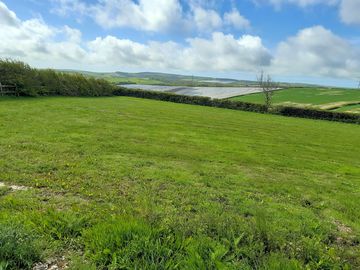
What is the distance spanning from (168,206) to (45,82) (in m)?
30.5

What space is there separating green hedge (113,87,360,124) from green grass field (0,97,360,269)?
28843 millimetres

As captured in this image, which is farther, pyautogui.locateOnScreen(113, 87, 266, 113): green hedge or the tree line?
pyautogui.locateOnScreen(113, 87, 266, 113): green hedge

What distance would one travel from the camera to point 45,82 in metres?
32.1

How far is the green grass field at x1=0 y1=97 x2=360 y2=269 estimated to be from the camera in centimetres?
398

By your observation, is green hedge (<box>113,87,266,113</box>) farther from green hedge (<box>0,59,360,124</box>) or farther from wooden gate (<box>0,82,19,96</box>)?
wooden gate (<box>0,82,19,96</box>)

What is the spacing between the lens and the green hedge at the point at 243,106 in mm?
37500

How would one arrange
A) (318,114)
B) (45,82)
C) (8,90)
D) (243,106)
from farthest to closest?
(243,106), (318,114), (45,82), (8,90)

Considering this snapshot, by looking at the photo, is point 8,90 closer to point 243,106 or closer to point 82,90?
point 82,90

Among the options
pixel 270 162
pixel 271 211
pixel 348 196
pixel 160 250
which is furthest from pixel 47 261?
pixel 270 162

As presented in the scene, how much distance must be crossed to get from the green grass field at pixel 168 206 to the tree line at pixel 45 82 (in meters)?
18.7

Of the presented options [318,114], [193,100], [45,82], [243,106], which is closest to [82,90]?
[45,82]

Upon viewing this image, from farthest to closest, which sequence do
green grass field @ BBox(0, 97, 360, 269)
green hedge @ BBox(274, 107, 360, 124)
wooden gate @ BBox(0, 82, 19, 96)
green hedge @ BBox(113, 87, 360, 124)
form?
green hedge @ BBox(113, 87, 360, 124) < green hedge @ BBox(274, 107, 360, 124) < wooden gate @ BBox(0, 82, 19, 96) < green grass field @ BBox(0, 97, 360, 269)

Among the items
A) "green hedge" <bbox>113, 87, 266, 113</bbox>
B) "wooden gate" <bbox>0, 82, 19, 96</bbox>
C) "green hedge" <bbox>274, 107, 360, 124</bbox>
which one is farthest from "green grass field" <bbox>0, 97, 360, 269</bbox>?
"green hedge" <bbox>113, 87, 266, 113</bbox>

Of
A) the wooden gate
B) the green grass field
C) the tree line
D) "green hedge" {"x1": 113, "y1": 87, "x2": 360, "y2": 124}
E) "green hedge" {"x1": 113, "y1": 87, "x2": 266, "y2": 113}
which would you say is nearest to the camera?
the green grass field
